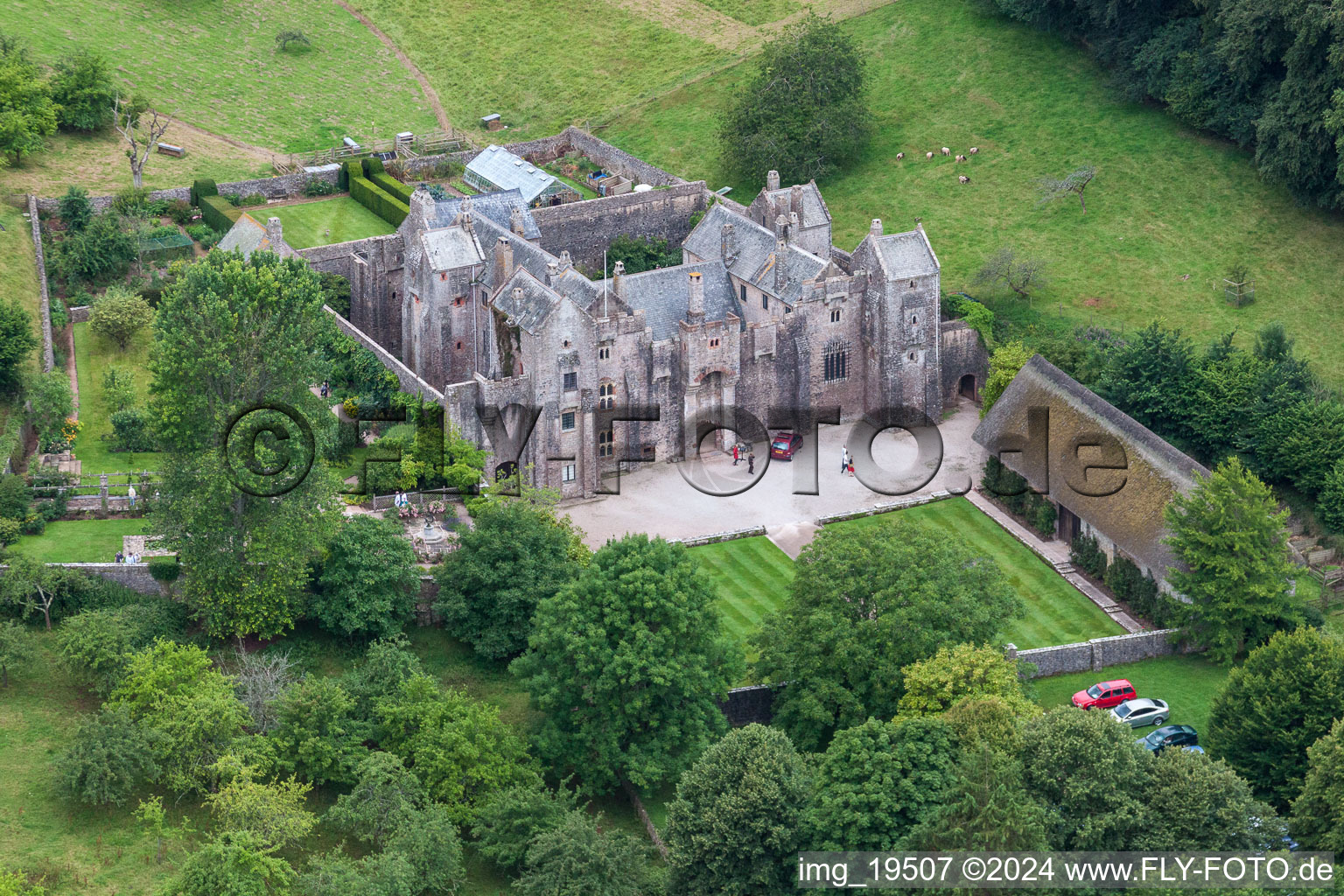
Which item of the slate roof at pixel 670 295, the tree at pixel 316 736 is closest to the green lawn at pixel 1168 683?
the slate roof at pixel 670 295

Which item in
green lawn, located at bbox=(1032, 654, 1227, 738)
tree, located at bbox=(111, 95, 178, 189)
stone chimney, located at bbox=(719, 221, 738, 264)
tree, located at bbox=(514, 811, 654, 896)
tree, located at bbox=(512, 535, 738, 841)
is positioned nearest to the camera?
tree, located at bbox=(514, 811, 654, 896)

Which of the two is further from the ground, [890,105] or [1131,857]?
[890,105]

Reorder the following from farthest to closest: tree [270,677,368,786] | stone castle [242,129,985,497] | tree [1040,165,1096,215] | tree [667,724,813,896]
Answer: tree [1040,165,1096,215] → stone castle [242,129,985,497] → tree [270,677,368,786] → tree [667,724,813,896]

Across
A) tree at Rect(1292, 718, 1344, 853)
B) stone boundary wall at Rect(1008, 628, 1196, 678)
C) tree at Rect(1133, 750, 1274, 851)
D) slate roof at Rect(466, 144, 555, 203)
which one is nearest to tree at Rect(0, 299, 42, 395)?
slate roof at Rect(466, 144, 555, 203)

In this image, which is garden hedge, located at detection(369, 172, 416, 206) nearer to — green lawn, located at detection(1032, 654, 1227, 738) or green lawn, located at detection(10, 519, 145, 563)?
green lawn, located at detection(10, 519, 145, 563)

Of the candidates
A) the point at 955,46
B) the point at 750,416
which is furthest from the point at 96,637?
the point at 955,46

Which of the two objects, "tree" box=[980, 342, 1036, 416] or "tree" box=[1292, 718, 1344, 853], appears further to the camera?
"tree" box=[980, 342, 1036, 416]

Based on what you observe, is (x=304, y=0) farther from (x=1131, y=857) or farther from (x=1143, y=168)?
(x=1131, y=857)
